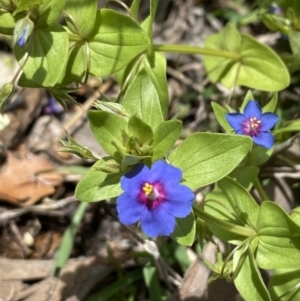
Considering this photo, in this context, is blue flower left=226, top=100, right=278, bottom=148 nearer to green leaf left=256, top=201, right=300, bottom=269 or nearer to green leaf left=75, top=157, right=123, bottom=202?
green leaf left=256, top=201, right=300, bottom=269

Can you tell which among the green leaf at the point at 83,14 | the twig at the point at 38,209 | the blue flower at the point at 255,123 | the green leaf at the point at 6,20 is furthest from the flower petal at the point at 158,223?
the twig at the point at 38,209

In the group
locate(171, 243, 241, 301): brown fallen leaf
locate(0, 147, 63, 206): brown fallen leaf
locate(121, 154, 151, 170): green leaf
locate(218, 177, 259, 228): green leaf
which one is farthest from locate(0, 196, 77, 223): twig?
locate(121, 154, 151, 170): green leaf

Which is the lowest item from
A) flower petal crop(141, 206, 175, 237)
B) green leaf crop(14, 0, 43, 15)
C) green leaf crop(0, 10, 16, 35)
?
flower petal crop(141, 206, 175, 237)

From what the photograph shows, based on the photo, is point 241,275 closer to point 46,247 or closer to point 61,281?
point 61,281

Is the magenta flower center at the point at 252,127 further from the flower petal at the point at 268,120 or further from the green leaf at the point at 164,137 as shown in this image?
the green leaf at the point at 164,137

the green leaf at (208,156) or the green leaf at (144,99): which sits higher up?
the green leaf at (144,99)

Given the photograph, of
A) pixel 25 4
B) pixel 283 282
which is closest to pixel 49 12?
pixel 25 4

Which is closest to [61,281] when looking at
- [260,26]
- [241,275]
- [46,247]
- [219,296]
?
[46,247]
